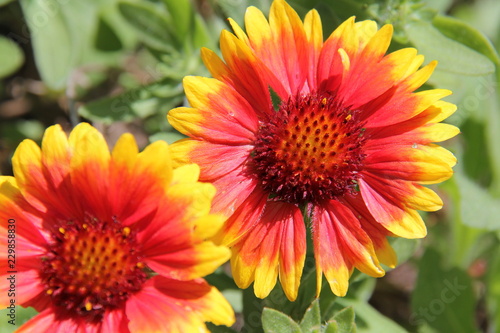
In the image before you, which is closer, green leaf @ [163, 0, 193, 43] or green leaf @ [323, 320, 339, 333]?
green leaf @ [323, 320, 339, 333]

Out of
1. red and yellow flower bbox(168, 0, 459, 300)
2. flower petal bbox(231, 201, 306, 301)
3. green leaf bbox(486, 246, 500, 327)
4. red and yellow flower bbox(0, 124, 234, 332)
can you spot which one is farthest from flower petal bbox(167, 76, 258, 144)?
green leaf bbox(486, 246, 500, 327)

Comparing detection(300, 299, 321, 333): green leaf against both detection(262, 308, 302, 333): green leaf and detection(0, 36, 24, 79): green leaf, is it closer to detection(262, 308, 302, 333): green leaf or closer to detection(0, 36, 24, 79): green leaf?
detection(262, 308, 302, 333): green leaf

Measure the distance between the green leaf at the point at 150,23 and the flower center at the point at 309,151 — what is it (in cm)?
97

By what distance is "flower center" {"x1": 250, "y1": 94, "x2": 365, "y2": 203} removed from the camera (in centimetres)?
216

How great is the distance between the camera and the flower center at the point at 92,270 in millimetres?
1982

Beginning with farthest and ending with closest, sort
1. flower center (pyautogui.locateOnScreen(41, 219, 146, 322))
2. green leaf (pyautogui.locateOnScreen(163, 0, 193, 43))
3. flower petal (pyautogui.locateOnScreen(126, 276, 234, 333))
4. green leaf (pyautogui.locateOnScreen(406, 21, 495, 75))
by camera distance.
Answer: green leaf (pyautogui.locateOnScreen(163, 0, 193, 43))
green leaf (pyautogui.locateOnScreen(406, 21, 495, 75))
flower center (pyautogui.locateOnScreen(41, 219, 146, 322))
flower petal (pyautogui.locateOnScreen(126, 276, 234, 333))

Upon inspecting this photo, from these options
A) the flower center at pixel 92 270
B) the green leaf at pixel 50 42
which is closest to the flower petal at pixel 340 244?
the flower center at pixel 92 270

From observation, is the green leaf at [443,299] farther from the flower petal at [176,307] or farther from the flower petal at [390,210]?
the flower petal at [176,307]

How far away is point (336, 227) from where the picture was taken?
2188 mm

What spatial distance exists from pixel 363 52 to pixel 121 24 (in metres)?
1.82

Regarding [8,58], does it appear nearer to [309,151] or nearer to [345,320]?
[309,151]

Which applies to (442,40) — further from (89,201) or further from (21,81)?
(21,81)

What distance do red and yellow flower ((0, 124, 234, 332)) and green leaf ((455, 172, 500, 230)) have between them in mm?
1365

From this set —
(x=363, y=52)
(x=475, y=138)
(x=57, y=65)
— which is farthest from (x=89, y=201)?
(x=475, y=138)
